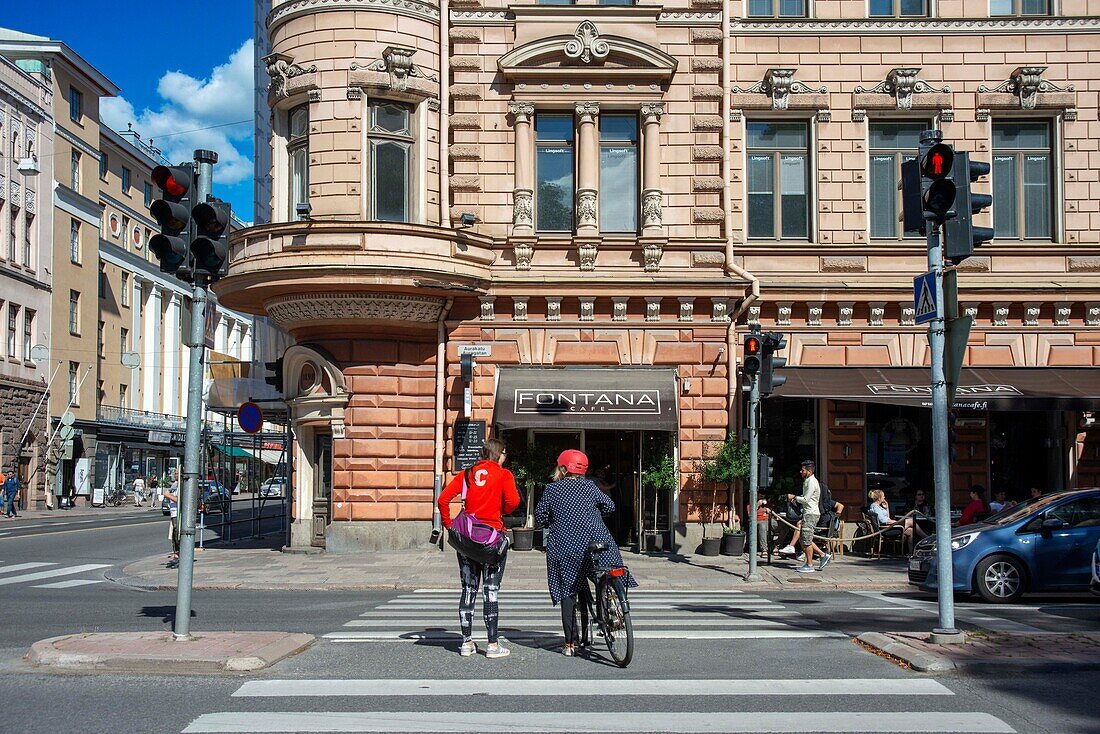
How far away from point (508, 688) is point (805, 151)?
1645 centimetres

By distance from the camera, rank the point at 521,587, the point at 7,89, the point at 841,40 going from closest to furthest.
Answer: the point at 521,587
the point at 841,40
the point at 7,89

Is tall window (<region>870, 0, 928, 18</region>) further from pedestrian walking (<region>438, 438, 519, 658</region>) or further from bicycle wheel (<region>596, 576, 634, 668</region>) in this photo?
bicycle wheel (<region>596, 576, 634, 668</region>)

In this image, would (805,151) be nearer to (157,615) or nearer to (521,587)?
→ (521,587)

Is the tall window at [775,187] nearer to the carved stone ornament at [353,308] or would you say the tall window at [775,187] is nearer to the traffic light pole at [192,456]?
the carved stone ornament at [353,308]

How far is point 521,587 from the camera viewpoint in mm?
16344

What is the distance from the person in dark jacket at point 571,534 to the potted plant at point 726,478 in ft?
34.7

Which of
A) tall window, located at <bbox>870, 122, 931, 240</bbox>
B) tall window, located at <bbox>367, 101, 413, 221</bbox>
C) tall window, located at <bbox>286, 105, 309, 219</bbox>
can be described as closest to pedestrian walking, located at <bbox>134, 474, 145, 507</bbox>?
tall window, located at <bbox>286, 105, 309, 219</bbox>

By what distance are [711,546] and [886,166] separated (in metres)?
8.47

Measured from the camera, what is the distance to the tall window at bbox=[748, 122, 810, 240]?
22.1 m

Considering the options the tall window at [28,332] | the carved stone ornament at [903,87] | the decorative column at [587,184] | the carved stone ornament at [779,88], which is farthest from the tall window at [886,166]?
the tall window at [28,332]

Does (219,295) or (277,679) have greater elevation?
(219,295)

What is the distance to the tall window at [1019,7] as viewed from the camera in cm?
2212

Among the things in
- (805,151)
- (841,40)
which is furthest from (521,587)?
(841,40)

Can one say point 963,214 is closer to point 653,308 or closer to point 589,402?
point 589,402
